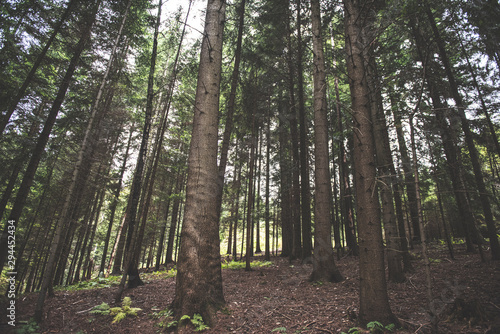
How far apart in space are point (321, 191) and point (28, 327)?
335 inches

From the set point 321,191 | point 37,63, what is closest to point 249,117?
point 321,191

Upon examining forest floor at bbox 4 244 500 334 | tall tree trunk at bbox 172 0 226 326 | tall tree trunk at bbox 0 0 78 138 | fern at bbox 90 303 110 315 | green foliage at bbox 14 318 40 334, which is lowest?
green foliage at bbox 14 318 40 334

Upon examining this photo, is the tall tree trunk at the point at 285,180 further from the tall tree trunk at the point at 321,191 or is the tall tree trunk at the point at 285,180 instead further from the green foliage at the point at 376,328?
the green foliage at the point at 376,328

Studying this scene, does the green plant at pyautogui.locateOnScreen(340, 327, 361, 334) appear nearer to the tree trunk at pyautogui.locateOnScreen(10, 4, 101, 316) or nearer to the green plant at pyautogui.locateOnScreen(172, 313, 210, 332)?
the green plant at pyautogui.locateOnScreen(172, 313, 210, 332)

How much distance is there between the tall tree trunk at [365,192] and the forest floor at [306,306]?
396 mm

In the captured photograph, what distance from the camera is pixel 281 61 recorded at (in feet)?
40.1

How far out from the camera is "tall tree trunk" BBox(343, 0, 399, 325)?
10.3ft

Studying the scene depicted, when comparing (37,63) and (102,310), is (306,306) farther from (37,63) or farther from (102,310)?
(37,63)

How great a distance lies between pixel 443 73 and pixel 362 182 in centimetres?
961

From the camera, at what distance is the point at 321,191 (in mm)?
6977

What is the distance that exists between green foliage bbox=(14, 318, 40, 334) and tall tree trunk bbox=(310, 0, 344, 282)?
7.29 m

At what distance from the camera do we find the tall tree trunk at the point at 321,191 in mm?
6613

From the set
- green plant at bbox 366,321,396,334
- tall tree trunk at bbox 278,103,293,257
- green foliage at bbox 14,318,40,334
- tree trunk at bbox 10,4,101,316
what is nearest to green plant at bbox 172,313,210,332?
green plant at bbox 366,321,396,334

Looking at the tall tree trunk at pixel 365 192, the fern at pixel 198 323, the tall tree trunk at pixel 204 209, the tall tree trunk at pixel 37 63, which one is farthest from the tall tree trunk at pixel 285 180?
the tall tree trunk at pixel 37 63
